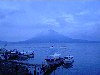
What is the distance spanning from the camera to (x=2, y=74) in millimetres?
19828

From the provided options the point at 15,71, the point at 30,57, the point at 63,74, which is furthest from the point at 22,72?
the point at 30,57

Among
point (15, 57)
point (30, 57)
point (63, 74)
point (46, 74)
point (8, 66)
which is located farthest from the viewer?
point (30, 57)

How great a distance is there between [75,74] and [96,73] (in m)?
3.59

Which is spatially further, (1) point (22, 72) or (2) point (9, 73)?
(1) point (22, 72)

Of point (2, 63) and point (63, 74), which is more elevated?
point (2, 63)

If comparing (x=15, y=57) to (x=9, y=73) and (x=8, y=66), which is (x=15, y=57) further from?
(x=9, y=73)

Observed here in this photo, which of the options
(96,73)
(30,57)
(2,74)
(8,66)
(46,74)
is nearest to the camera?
(2,74)

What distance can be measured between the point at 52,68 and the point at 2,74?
501cm

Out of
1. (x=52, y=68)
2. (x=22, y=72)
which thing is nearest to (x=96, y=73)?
(x=52, y=68)

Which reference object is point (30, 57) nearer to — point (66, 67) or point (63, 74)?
point (66, 67)

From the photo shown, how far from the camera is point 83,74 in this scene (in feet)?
101

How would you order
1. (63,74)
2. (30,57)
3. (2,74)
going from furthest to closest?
(30,57), (63,74), (2,74)

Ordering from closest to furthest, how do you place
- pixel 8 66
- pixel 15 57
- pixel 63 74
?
pixel 8 66 < pixel 63 74 < pixel 15 57

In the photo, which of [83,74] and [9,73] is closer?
[9,73]
